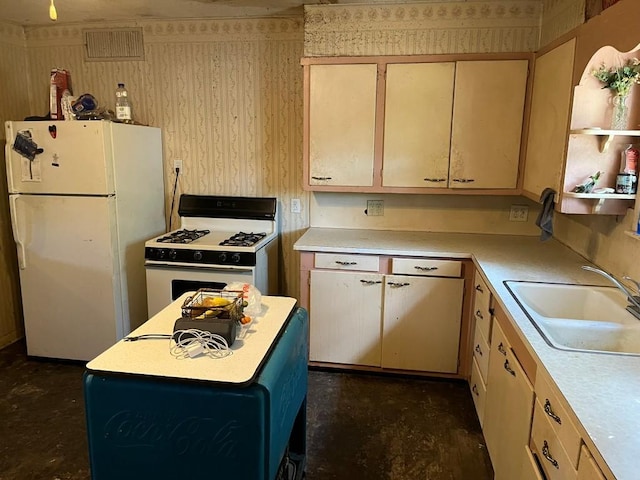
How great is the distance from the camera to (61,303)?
313 cm

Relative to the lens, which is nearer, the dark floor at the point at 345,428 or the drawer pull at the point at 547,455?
the drawer pull at the point at 547,455

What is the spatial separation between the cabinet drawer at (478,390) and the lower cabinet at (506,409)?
0.10 m

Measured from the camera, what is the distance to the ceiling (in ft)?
9.68

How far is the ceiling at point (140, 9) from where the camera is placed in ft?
9.68

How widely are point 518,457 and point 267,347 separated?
0.98 m

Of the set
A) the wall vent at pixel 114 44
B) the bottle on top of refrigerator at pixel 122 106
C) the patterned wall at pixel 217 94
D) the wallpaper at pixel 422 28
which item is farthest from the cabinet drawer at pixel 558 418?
the wall vent at pixel 114 44

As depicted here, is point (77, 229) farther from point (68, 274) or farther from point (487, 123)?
point (487, 123)

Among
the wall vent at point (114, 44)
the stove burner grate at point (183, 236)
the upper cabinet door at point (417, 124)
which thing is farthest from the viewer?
the wall vent at point (114, 44)

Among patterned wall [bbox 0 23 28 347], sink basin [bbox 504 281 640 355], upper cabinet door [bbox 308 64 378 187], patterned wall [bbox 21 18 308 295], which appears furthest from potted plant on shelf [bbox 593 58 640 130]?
patterned wall [bbox 0 23 28 347]

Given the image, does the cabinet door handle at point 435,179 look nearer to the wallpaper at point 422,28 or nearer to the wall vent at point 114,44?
the wallpaper at point 422,28

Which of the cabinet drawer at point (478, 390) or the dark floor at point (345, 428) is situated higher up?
the cabinet drawer at point (478, 390)

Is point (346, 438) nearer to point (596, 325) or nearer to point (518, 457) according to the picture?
point (518, 457)

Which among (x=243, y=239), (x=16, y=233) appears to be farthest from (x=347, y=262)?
(x=16, y=233)

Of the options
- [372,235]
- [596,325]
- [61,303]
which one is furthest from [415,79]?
[61,303]
